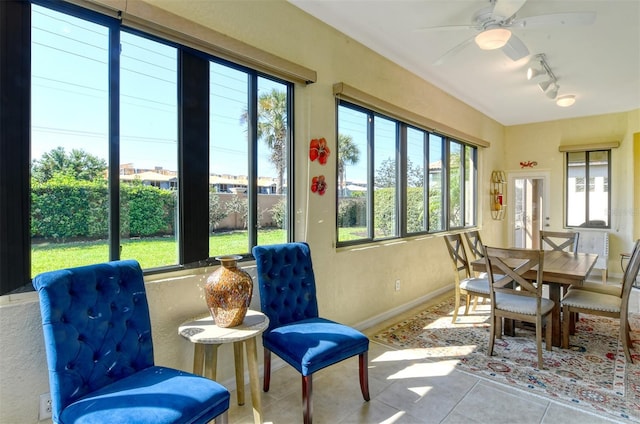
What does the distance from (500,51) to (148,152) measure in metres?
3.57

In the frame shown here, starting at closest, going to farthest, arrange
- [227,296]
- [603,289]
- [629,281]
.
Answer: [227,296]
[629,281]
[603,289]

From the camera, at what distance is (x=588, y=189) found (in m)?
6.34

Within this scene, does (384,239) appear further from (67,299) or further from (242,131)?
(67,299)

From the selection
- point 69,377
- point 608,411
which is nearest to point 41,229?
point 69,377

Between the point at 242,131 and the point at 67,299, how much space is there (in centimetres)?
153

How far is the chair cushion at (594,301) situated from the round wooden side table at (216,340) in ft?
8.81

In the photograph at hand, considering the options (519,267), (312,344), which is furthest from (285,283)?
(519,267)

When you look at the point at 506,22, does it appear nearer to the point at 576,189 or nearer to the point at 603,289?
the point at 603,289

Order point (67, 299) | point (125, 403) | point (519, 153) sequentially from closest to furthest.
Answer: point (125, 403) → point (67, 299) → point (519, 153)

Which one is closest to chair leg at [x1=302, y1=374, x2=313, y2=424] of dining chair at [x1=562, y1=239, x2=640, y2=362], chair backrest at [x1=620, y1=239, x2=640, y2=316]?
dining chair at [x1=562, y1=239, x2=640, y2=362]

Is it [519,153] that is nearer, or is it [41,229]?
[41,229]

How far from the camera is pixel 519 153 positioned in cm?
703

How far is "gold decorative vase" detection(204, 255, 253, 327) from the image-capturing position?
6.22 ft

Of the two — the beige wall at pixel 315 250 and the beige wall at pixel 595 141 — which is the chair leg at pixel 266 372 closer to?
the beige wall at pixel 315 250
